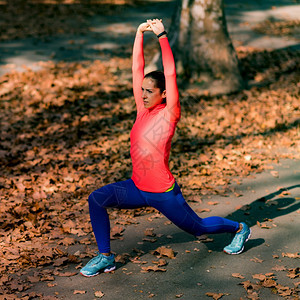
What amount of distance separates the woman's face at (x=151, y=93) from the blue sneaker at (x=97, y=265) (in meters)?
1.51

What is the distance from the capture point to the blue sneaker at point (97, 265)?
4672mm

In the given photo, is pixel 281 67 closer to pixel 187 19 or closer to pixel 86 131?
pixel 187 19

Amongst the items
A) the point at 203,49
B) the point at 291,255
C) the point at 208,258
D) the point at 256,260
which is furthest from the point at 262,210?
the point at 203,49

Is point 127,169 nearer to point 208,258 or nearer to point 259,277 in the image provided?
point 208,258

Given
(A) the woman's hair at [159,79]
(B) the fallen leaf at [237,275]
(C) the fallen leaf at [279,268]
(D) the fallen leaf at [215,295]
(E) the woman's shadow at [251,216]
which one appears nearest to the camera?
(D) the fallen leaf at [215,295]

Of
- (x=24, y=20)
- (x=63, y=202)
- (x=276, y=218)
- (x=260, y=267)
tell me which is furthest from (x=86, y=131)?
(x=24, y=20)

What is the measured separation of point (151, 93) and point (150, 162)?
61 centimetres

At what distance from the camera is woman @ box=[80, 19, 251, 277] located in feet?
14.0

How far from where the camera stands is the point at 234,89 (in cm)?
1101

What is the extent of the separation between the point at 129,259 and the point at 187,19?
283 inches

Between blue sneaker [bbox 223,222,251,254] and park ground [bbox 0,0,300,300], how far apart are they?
0.32 feet

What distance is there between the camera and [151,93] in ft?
14.4

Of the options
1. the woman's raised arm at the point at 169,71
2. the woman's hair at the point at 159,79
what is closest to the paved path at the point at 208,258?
the woman's raised arm at the point at 169,71

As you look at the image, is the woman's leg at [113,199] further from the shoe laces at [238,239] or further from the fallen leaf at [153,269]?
the shoe laces at [238,239]
